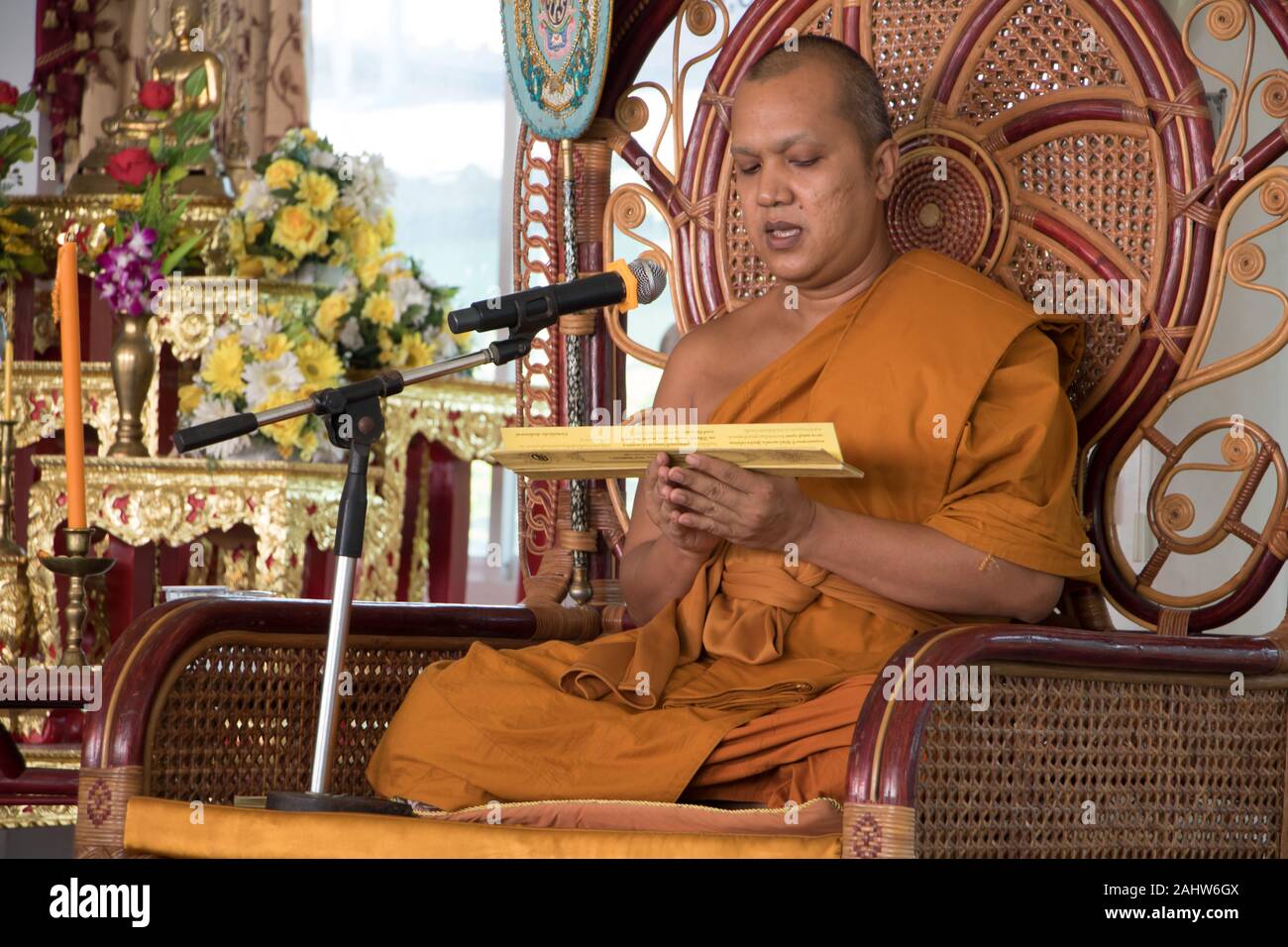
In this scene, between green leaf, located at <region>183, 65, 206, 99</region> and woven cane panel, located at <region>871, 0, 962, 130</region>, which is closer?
woven cane panel, located at <region>871, 0, 962, 130</region>

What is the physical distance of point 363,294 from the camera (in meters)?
3.39

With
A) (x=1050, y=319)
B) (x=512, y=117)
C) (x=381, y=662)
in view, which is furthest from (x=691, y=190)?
(x=512, y=117)

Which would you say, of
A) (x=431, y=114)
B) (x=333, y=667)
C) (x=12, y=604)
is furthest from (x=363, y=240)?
(x=431, y=114)

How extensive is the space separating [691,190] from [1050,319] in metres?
0.63

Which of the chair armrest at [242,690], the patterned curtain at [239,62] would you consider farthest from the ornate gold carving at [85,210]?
the chair armrest at [242,690]

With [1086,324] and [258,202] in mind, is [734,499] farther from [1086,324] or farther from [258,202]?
[258,202]

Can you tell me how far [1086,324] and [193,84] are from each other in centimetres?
227

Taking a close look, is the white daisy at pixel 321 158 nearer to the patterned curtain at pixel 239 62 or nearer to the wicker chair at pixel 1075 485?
the wicker chair at pixel 1075 485

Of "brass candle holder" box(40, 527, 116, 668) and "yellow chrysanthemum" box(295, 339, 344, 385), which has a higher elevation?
"yellow chrysanthemum" box(295, 339, 344, 385)

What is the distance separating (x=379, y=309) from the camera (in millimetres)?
3350

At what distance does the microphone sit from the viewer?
163cm

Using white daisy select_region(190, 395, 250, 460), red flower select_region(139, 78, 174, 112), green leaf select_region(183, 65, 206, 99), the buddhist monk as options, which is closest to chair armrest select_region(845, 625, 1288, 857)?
the buddhist monk

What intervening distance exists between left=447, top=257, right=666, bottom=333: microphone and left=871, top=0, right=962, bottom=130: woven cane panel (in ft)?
2.01

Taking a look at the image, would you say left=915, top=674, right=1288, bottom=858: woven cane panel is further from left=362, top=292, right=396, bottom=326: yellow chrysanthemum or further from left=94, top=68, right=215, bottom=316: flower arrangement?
left=94, top=68, right=215, bottom=316: flower arrangement
